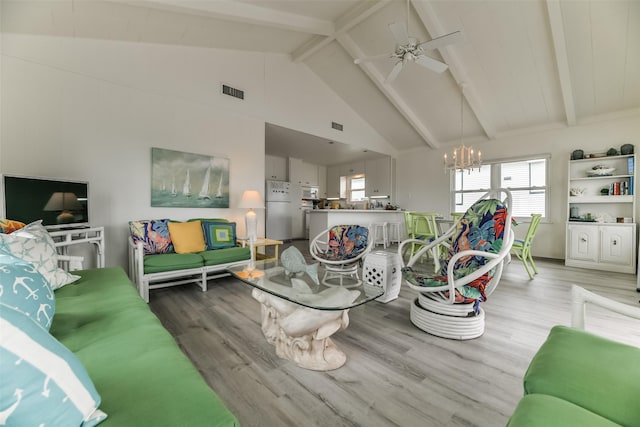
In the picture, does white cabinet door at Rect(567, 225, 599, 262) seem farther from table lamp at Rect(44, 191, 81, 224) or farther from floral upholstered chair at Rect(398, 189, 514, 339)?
table lamp at Rect(44, 191, 81, 224)

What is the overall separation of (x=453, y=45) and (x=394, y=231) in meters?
4.38

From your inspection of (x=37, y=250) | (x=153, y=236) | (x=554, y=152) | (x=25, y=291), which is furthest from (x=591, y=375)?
(x=554, y=152)

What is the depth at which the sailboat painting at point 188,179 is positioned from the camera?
370 centimetres

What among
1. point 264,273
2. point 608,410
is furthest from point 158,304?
point 608,410

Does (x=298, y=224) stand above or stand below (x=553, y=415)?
above

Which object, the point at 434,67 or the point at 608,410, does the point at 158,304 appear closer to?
the point at 608,410

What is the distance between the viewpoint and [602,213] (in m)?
4.63

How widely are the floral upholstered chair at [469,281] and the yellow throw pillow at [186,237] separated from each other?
8.67ft

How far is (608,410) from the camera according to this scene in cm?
78

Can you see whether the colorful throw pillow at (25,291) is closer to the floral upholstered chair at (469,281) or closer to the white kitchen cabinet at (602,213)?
the floral upholstered chair at (469,281)

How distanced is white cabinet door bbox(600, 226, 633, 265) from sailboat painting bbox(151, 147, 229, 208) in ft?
20.9

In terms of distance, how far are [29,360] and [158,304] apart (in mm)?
2505

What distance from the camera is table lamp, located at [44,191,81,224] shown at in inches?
98.7

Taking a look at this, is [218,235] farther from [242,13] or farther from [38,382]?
[38,382]
